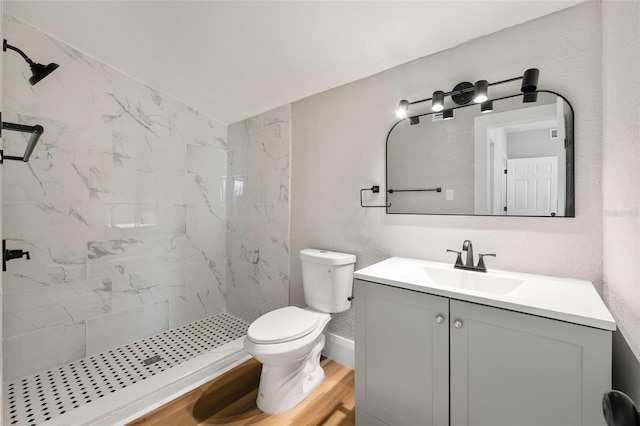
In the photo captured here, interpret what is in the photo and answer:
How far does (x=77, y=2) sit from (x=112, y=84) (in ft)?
2.22

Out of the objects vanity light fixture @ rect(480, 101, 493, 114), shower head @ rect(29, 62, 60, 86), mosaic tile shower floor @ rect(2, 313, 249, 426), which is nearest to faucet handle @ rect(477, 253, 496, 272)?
vanity light fixture @ rect(480, 101, 493, 114)

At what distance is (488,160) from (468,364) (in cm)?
102

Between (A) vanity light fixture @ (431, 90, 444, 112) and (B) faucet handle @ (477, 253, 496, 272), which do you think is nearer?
(B) faucet handle @ (477, 253, 496, 272)

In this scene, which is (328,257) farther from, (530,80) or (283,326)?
(530,80)

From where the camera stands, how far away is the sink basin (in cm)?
136

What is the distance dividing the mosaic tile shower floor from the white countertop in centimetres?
166

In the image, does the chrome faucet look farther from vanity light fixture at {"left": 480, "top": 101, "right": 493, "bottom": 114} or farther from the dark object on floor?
the dark object on floor

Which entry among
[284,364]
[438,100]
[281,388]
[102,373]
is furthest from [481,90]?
[102,373]

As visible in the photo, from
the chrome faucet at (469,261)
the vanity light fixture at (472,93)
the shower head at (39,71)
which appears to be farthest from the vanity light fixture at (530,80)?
the shower head at (39,71)

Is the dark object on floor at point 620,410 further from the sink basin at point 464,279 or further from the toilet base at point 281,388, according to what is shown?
the toilet base at point 281,388

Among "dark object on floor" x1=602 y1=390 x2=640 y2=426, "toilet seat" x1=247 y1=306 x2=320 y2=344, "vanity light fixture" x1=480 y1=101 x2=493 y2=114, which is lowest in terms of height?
"toilet seat" x1=247 y1=306 x2=320 y2=344

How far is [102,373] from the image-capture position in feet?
6.42

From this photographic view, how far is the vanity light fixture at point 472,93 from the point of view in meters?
1.34

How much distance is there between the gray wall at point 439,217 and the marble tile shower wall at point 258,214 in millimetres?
118
